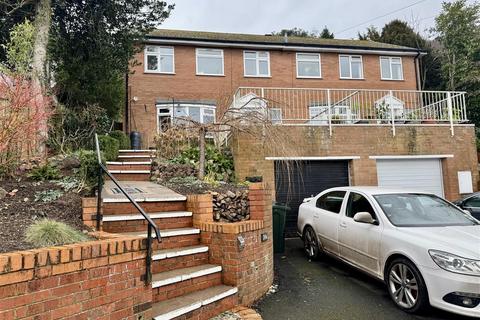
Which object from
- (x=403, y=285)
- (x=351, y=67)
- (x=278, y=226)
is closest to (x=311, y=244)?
(x=278, y=226)

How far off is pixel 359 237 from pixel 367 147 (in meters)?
6.20

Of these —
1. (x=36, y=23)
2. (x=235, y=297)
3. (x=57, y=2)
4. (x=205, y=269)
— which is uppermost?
(x=57, y=2)

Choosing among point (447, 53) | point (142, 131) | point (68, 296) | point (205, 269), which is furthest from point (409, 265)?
point (447, 53)

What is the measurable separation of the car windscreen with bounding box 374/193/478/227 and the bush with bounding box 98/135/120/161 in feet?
20.5

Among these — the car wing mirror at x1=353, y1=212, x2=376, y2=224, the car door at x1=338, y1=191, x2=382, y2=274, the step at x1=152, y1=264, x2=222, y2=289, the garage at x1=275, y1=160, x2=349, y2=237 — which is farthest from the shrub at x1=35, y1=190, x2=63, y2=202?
the garage at x1=275, y1=160, x2=349, y2=237

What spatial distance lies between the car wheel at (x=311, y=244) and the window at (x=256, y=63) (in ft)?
42.6

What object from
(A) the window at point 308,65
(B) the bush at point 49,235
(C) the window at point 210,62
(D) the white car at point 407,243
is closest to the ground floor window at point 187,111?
(C) the window at point 210,62

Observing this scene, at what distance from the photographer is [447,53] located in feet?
86.0

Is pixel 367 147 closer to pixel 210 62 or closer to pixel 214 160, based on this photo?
pixel 214 160

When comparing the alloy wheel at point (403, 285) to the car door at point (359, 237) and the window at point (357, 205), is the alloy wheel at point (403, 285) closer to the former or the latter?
the car door at point (359, 237)

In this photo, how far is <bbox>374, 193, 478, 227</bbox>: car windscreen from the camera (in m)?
5.09

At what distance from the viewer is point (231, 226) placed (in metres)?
4.46

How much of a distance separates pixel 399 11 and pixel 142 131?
28.4 m

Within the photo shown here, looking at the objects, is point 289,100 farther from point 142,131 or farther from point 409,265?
point 409,265
